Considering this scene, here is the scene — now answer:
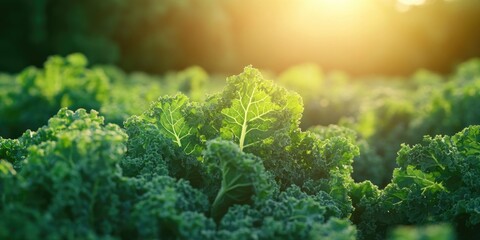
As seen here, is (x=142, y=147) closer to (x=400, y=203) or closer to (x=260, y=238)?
(x=260, y=238)

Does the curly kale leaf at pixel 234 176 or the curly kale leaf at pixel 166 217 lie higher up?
the curly kale leaf at pixel 234 176

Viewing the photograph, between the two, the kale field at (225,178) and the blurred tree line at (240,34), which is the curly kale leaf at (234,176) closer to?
the kale field at (225,178)

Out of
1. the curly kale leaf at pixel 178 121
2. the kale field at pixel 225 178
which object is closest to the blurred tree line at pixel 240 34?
the curly kale leaf at pixel 178 121

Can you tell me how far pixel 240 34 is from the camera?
43938 mm

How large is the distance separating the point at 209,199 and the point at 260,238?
583 mm

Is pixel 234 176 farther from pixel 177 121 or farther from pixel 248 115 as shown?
pixel 177 121

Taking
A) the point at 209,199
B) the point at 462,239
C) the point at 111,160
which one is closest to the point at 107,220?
the point at 111,160

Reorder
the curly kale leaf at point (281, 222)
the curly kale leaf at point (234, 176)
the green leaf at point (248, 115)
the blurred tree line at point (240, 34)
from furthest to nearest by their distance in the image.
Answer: the blurred tree line at point (240, 34)
the green leaf at point (248, 115)
the curly kale leaf at point (234, 176)
the curly kale leaf at point (281, 222)

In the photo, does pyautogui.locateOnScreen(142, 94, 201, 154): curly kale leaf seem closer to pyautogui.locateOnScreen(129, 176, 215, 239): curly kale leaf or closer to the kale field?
the kale field

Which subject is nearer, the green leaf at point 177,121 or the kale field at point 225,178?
the kale field at point 225,178

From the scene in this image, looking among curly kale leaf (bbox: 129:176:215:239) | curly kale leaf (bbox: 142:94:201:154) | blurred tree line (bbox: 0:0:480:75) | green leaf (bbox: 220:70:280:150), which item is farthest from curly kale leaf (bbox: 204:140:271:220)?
blurred tree line (bbox: 0:0:480:75)

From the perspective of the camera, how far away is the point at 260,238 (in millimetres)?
3092

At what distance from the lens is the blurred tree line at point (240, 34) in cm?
3256

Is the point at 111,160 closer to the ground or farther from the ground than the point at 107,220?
farther from the ground
